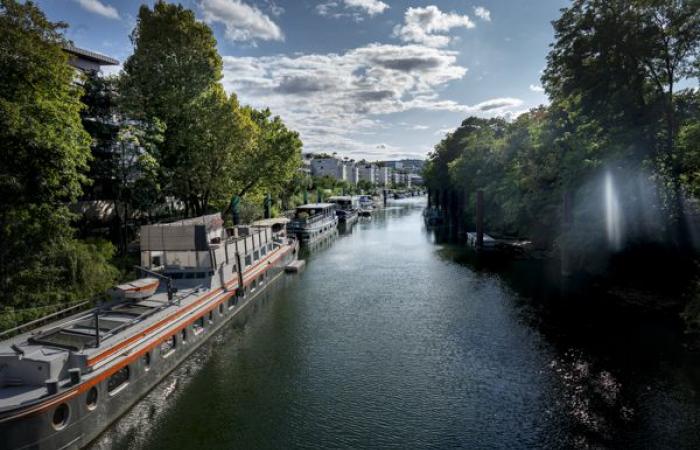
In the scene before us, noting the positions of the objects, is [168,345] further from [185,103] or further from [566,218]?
[566,218]

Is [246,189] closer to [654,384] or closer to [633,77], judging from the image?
[633,77]

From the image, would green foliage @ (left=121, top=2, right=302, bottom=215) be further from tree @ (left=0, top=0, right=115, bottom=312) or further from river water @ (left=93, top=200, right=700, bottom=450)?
river water @ (left=93, top=200, right=700, bottom=450)

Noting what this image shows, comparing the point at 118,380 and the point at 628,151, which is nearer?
the point at 118,380

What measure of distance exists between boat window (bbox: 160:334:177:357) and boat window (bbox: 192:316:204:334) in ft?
8.21

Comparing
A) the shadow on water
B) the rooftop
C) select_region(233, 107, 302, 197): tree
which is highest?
the rooftop

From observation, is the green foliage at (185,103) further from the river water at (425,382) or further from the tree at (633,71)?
the tree at (633,71)

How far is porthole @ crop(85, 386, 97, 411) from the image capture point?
16.5 metres

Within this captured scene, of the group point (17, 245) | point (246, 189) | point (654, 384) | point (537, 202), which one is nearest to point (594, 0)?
point (537, 202)

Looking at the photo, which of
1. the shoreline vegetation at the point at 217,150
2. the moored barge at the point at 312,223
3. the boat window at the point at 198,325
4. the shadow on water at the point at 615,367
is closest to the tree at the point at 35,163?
the shoreline vegetation at the point at 217,150

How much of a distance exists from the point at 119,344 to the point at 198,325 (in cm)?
824

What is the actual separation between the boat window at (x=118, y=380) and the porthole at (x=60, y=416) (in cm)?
233

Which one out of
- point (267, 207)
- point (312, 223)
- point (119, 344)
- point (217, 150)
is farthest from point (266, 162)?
point (119, 344)

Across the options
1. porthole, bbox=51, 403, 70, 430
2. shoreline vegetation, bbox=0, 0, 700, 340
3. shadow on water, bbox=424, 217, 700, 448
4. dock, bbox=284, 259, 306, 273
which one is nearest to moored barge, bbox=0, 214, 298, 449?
porthole, bbox=51, 403, 70, 430

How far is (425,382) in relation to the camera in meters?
22.0
